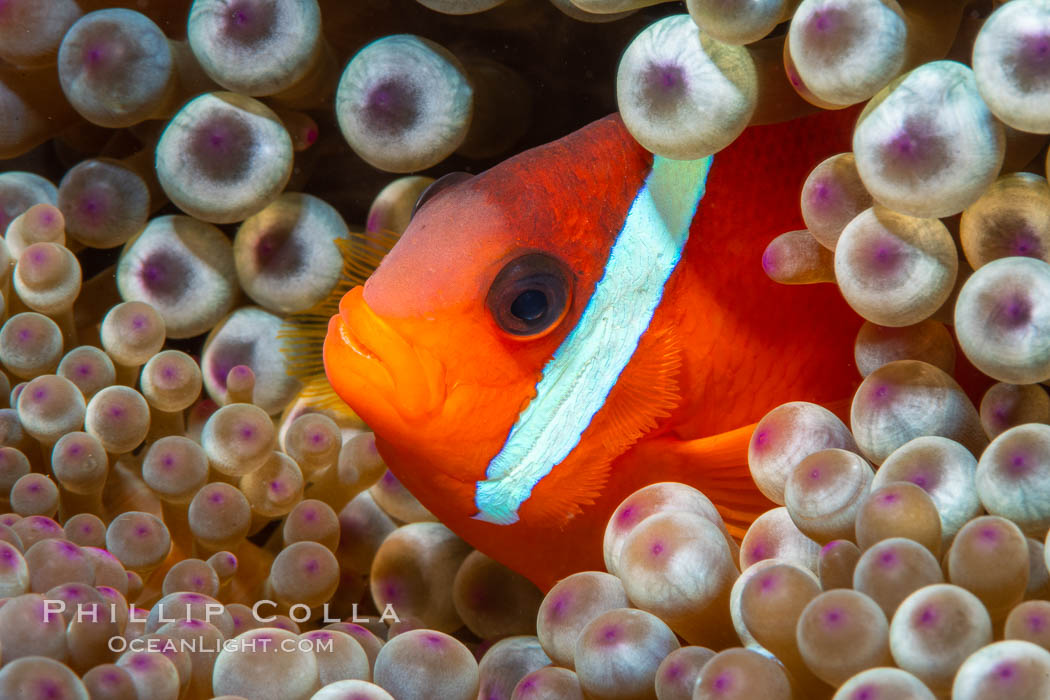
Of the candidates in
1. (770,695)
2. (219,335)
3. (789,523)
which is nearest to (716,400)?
(789,523)

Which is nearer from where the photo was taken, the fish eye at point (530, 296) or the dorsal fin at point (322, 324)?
the fish eye at point (530, 296)

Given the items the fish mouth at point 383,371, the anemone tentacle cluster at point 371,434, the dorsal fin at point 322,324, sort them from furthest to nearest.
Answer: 1. the dorsal fin at point 322,324
2. the fish mouth at point 383,371
3. the anemone tentacle cluster at point 371,434

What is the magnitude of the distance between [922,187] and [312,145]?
1021 millimetres

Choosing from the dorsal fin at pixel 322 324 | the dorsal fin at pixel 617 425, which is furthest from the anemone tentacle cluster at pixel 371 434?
the dorsal fin at pixel 617 425

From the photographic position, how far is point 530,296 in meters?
1.09

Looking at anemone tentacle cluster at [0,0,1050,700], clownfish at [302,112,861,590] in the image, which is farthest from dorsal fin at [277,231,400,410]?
clownfish at [302,112,861,590]

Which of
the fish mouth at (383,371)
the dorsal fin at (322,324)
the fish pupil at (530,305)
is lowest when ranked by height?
the dorsal fin at (322,324)

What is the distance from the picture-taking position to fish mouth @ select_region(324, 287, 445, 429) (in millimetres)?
Result: 1064

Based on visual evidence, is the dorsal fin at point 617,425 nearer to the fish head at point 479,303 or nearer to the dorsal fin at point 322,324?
the fish head at point 479,303

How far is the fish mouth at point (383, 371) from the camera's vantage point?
106 centimetres

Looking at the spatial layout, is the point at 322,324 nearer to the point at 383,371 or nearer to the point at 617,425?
the point at 383,371

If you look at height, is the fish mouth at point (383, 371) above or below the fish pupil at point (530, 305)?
below

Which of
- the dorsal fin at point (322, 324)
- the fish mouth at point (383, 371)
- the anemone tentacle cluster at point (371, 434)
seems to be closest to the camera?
the anemone tentacle cluster at point (371, 434)

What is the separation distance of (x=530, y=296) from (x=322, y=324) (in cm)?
44
